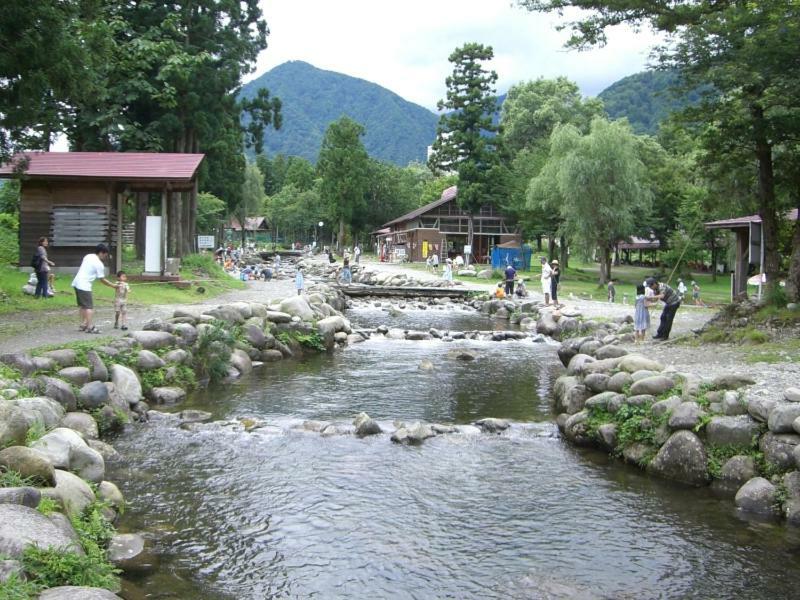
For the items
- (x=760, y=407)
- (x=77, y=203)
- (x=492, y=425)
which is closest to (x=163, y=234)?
(x=77, y=203)

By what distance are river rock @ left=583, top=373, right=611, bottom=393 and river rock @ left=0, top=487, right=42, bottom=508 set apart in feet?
25.2

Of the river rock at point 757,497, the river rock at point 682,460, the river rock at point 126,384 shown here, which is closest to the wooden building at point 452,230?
the river rock at point 126,384

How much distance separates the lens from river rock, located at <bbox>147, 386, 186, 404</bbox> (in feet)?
37.0

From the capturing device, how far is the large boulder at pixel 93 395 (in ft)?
30.7

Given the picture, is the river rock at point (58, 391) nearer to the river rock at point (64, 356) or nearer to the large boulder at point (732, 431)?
the river rock at point (64, 356)

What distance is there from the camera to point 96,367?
10.2 metres

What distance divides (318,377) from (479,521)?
7.67 m

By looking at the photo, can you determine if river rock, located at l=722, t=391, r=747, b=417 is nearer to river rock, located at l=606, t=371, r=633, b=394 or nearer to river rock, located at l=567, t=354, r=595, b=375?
river rock, located at l=606, t=371, r=633, b=394

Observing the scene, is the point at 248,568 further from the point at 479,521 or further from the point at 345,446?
the point at 345,446

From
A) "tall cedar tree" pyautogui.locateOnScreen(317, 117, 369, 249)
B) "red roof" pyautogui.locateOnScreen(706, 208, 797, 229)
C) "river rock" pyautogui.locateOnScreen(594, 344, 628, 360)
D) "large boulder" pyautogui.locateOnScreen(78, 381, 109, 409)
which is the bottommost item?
"large boulder" pyautogui.locateOnScreen(78, 381, 109, 409)

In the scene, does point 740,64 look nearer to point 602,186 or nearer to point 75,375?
point 75,375

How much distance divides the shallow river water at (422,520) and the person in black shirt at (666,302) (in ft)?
17.5

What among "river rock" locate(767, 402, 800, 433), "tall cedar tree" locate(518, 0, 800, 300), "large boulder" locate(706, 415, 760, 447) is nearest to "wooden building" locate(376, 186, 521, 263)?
"tall cedar tree" locate(518, 0, 800, 300)

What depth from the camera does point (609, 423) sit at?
30.0ft
